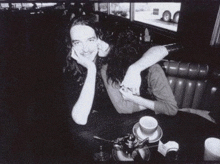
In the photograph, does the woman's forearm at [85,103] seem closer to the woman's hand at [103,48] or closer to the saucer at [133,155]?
the woman's hand at [103,48]

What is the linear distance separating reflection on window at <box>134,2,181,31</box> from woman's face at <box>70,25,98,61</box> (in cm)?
213

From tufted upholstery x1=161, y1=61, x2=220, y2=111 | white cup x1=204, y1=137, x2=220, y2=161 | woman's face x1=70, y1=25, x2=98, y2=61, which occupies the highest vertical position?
woman's face x1=70, y1=25, x2=98, y2=61

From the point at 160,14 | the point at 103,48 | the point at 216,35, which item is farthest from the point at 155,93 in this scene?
the point at 160,14

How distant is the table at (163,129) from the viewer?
3.16 feet

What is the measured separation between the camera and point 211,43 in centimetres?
229

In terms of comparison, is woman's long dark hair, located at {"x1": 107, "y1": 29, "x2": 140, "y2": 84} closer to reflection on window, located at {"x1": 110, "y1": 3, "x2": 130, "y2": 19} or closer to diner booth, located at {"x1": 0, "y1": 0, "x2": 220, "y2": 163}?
diner booth, located at {"x1": 0, "y1": 0, "x2": 220, "y2": 163}

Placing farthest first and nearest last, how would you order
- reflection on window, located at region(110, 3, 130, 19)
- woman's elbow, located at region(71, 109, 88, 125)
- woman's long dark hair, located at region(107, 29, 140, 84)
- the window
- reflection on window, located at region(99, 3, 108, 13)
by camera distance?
reflection on window, located at region(99, 3, 108, 13) → reflection on window, located at region(110, 3, 130, 19) → the window → woman's long dark hair, located at region(107, 29, 140, 84) → woman's elbow, located at region(71, 109, 88, 125)

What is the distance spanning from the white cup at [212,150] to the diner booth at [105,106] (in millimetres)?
52

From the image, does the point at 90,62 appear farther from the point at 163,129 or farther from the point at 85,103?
the point at 163,129

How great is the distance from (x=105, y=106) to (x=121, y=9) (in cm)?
414

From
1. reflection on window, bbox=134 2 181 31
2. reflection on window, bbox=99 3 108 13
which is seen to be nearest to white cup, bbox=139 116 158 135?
reflection on window, bbox=134 2 181 31

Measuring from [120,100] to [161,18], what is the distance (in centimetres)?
290

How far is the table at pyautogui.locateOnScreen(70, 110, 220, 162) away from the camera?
0.96m

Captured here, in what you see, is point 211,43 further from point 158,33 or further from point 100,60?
point 100,60
